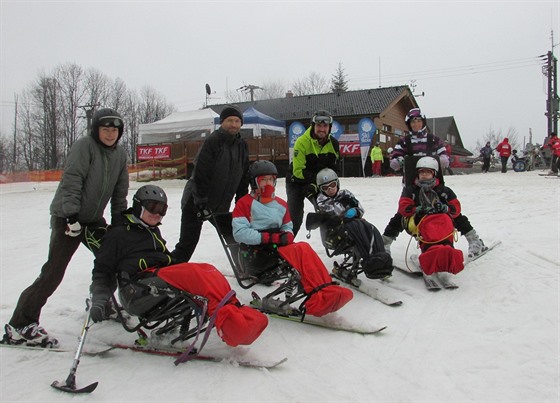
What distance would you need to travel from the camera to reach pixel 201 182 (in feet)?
14.2

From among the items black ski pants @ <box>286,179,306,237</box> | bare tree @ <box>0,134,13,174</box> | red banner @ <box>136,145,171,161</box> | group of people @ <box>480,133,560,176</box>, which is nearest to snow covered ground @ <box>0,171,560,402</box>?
black ski pants @ <box>286,179,306,237</box>

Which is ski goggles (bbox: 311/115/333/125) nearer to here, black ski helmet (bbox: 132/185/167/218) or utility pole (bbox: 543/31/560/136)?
black ski helmet (bbox: 132/185/167/218)

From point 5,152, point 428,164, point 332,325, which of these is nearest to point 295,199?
point 428,164

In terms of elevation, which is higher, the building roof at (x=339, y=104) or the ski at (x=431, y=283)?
the building roof at (x=339, y=104)

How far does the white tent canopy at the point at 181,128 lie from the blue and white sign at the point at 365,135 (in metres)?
8.02

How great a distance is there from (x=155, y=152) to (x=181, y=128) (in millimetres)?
2056

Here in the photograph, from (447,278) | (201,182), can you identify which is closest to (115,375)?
(201,182)

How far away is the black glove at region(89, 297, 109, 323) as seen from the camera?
2.81m

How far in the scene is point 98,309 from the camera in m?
2.83

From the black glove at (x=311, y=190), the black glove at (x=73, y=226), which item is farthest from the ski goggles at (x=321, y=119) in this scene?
the black glove at (x=73, y=226)

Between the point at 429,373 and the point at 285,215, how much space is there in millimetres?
1974

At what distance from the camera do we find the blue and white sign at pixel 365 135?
772 inches

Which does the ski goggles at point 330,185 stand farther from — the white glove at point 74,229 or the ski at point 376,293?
the white glove at point 74,229

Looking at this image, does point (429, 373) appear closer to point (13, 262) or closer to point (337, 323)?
point (337, 323)
